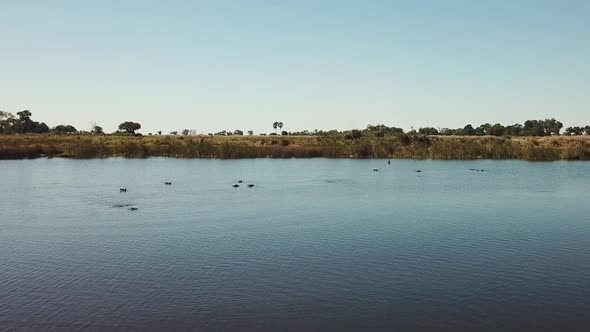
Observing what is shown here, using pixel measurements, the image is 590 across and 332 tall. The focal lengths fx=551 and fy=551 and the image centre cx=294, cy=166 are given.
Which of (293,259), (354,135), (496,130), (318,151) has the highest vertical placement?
(496,130)

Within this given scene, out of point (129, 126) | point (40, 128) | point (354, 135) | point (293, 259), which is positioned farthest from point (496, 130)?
point (293, 259)

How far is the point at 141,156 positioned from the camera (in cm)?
7356

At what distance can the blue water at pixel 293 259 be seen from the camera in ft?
42.2

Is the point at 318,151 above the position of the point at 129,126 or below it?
below

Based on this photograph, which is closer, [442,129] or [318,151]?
[318,151]

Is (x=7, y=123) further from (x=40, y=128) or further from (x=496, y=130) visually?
(x=496, y=130)

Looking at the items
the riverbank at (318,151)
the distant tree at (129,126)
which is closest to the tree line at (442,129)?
the distant tree at (129,126)

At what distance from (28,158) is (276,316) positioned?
214 feet

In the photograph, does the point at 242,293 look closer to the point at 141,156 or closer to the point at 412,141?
the point at 141,156

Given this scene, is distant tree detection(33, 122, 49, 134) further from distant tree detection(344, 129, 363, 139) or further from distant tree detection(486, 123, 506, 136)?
distant tree detection(486, 123, 506, 136)

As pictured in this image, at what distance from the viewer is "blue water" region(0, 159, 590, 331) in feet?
42.2

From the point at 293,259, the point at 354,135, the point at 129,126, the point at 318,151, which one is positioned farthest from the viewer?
the point at 129,126

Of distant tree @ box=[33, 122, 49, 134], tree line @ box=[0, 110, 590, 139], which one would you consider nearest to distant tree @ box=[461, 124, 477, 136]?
tree line @ box=[0, 110, 590, 139]

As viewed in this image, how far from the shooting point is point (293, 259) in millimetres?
18125
